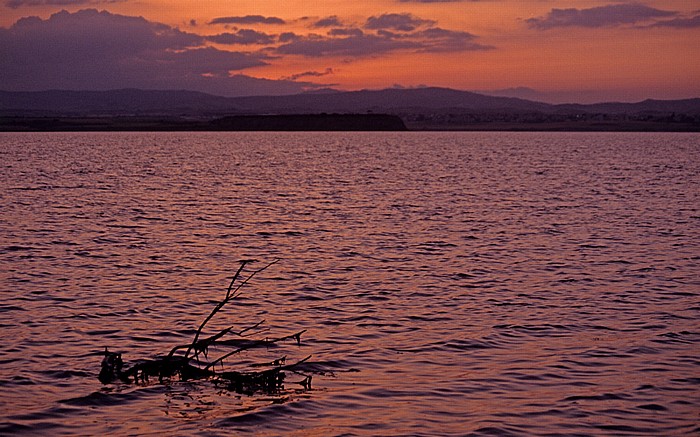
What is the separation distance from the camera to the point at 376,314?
2039cm

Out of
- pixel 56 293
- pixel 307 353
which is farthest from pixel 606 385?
pixel 56 293

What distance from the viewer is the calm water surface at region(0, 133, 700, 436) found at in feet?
43.3

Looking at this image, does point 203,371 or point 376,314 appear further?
point 376,314

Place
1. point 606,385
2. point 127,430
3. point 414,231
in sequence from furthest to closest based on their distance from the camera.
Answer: point 414,231 < point 606,385 < point 127,430

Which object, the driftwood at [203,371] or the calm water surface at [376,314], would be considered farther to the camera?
the driftwood at [203,371]

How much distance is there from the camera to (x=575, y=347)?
17.3 meters

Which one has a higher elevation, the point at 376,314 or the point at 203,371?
the point at 203,371

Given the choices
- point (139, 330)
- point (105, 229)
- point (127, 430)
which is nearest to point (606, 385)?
point (127, 430)

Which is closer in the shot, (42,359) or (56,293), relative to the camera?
(42,359)

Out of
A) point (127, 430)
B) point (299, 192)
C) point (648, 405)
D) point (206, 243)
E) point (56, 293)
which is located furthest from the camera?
point (299, 192)

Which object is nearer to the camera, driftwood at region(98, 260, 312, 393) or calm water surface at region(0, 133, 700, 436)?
calm water surface at region(0, 133, 700, 436)

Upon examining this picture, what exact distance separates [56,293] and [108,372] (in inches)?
345

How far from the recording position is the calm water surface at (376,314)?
13.2 m

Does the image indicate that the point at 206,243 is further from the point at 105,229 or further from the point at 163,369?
the point at 163,369
